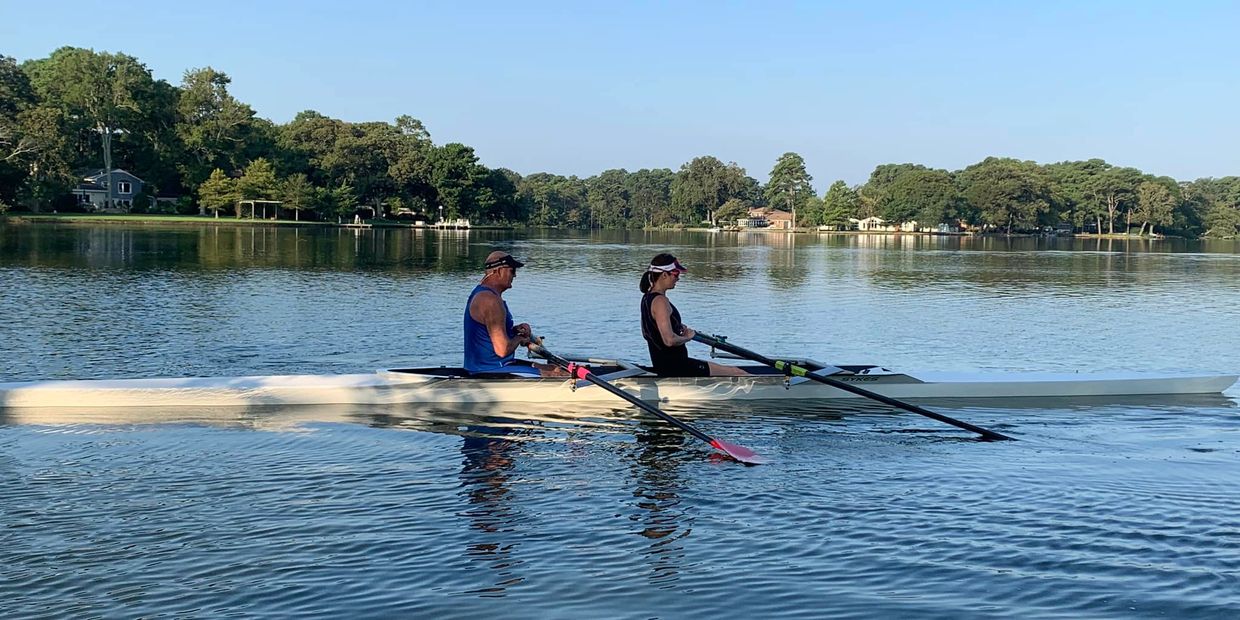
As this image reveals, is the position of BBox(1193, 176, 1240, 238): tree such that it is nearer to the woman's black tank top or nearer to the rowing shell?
the rowing shell

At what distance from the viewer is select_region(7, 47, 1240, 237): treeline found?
86.3m

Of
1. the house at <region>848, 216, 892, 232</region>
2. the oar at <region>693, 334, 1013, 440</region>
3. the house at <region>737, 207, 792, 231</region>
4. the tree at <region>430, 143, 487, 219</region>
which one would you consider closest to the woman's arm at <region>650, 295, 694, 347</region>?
the oar at <region>693, 334, 1013, 440</region>

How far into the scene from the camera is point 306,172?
355 feet

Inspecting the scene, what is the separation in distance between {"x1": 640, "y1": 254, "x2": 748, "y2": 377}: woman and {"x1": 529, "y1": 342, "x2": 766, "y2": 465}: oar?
943mm

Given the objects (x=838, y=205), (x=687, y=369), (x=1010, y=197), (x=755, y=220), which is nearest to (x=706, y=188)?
(x=755, y=220)

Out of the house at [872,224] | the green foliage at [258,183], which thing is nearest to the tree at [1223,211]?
the house at [872,224]

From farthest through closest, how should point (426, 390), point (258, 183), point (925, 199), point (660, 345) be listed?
1. point (925, 199)
2. point (258, 183)
3. point (660, 345)
4. point (426, 390)

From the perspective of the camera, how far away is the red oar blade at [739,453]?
9.41 meters

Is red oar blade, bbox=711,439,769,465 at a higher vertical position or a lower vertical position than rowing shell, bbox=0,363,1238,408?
lower

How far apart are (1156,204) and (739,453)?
154456 mm

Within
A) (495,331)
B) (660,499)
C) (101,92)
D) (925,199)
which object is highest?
(101,92)

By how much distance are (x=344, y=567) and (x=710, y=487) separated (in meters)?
3.34

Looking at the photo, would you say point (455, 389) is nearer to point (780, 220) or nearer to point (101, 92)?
point (101, 92)

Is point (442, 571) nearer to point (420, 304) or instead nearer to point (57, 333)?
point (57, 333)
